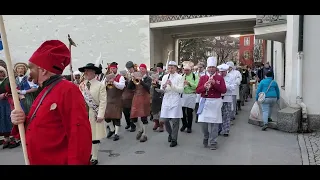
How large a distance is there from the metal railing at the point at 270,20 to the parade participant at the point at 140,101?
5099 mm

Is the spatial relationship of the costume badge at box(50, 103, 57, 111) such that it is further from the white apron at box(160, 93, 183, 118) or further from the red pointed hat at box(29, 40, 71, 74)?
the white apron at box(160, 93, 183, 118)

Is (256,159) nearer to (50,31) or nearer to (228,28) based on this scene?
(228,28)

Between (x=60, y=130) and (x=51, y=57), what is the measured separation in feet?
1.96

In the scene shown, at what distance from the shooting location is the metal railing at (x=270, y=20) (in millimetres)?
10203

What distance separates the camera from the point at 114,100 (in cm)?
782

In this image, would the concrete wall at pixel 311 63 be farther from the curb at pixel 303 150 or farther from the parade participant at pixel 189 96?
the parade participant at pixel 189 96

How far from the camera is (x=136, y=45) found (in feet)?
62.5

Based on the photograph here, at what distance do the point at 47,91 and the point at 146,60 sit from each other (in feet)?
54.5

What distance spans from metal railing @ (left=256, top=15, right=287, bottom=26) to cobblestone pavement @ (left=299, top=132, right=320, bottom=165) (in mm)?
4175

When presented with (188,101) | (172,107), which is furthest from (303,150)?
(188,101)

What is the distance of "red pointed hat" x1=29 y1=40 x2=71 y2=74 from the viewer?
2516mm

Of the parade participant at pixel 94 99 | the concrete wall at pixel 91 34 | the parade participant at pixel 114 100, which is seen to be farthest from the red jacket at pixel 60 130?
the concrete wall at pixel 91 34

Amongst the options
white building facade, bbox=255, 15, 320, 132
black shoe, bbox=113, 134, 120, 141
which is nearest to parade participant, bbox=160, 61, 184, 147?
black shoe, bbox=113, 134, 120, 141
